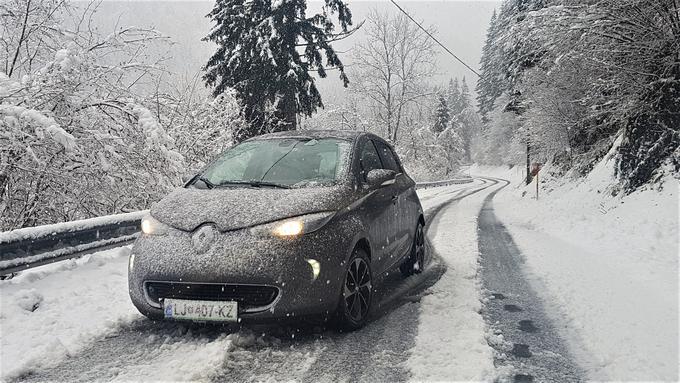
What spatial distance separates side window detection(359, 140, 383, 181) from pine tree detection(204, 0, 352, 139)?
11447 millimetres

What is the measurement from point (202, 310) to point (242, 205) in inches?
32.4

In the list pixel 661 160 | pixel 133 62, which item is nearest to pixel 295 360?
pixel 133 62

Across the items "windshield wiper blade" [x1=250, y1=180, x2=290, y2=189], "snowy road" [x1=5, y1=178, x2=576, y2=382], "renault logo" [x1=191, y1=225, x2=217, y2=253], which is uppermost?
"windshield wiper blade" [x1=250, y1=180, x2=290, y2=189]

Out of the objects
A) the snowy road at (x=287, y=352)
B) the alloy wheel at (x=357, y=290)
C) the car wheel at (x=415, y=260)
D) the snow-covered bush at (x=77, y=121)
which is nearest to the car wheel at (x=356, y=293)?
the alloy wheel at (x=357, y=290)

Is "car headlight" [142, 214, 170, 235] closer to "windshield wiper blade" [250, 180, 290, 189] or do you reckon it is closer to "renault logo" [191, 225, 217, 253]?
"renault logo" [191, 225, 217, 253]

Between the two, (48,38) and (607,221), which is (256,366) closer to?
(48,38)

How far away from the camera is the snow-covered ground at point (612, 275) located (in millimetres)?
3359

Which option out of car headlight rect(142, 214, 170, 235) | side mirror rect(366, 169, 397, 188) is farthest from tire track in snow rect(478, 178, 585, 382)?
car headlight rect(142, 214, 170, 235)

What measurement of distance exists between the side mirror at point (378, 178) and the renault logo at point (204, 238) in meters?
1.57

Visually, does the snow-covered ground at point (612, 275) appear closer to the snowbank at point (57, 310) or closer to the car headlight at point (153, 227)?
the car headlight at point (153, 227)

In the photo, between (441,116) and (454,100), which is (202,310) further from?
(454,100)

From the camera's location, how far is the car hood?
11.1 ft

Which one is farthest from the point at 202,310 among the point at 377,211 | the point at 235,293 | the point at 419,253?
the point at 419,253

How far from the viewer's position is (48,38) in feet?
22.7
